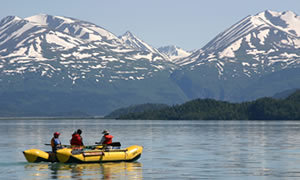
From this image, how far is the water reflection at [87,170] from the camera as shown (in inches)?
2440

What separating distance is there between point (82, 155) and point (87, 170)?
524 centimetres

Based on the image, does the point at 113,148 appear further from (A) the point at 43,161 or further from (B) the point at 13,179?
(B) the point at 13,179

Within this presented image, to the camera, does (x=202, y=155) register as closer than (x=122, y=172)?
No

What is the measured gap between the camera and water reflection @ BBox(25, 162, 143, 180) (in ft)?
203

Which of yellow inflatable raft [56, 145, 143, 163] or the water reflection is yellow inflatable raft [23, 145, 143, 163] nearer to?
yellow inflatable raft [56, 145, 143, 163]

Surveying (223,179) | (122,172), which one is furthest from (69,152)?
(223,179)

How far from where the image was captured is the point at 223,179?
A: 5959cm

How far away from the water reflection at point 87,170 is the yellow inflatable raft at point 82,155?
21.6 inches

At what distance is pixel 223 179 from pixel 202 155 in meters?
27.3

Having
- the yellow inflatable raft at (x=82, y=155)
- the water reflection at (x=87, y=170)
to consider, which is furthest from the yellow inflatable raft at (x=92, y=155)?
the water reflection at (x=87, y=170)

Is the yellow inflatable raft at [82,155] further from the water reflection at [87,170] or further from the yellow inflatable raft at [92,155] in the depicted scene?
the water reflection at [87,170]

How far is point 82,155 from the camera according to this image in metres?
72.2

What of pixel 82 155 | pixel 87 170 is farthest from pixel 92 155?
pixel 87 170

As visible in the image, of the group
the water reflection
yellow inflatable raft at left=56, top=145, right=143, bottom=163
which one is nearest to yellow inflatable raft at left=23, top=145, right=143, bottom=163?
yellow inflatable raft at left=56, top=145, right=143, bottom=163
